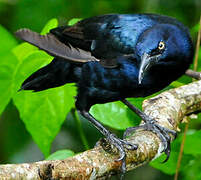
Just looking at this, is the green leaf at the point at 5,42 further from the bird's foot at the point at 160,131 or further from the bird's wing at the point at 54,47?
the bird's foot at the point at 160,131

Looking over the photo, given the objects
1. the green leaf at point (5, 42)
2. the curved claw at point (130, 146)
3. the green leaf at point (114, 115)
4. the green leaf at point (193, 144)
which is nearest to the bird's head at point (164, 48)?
the green leaf at point (114, 115)

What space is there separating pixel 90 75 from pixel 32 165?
1579mm

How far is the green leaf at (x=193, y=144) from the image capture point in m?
3.41

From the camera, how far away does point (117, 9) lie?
21.7 ft

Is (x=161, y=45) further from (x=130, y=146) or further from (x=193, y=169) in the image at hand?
(x=193, y=169)

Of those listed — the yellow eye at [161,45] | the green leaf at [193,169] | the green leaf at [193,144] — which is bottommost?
the green leaf at [193,169]

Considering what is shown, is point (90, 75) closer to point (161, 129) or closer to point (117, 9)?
point (161, 129)

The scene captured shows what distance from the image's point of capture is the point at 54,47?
3.63 m

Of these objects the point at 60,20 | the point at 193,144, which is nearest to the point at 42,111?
the point at 193,144

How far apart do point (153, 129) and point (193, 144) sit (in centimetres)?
32

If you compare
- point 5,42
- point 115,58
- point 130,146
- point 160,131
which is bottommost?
point 160,131

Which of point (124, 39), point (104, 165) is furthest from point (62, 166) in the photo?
point (124, 39)

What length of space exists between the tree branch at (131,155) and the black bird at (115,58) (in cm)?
11

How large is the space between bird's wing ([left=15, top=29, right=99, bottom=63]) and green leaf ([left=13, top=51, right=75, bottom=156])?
6 centimetres
